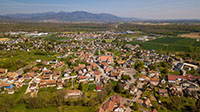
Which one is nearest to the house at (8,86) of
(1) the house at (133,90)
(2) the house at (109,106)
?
(2) the house at (109,106)

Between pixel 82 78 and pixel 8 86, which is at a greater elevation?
pixel 82 78

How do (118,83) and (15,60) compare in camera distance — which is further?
(15,60)

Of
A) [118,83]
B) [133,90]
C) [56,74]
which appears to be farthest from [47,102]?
[133,90]

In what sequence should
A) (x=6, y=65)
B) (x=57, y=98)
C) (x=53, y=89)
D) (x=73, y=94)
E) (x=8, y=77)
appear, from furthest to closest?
(x=6, y=65) → (x=8, y=77) → (x=53, y=89) → (x=73, y=94) → (x=57, y=98)

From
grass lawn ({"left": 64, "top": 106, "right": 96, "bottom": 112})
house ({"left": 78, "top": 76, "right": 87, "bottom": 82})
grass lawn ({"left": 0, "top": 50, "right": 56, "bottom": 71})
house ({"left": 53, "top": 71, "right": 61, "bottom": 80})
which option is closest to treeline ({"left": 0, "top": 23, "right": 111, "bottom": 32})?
grass lawn ({"left": 0, "top": 50, "right": 56, "bottom": 71})

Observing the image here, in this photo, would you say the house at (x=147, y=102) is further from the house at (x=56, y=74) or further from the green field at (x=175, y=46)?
the green field at (x=175, y=46)

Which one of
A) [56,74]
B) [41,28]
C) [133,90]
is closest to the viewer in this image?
[133,90]

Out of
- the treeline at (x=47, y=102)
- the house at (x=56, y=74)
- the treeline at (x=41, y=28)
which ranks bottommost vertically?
the treeline at (x=47, y=102)

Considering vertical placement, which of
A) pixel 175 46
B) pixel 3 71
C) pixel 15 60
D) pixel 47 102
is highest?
pixel 175 46

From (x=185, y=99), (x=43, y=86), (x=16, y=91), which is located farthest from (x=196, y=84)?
(x=16, y=91)

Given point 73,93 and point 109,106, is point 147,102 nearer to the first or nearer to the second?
point 109,106

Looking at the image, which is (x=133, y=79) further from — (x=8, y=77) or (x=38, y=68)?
(x=8, y=77)
